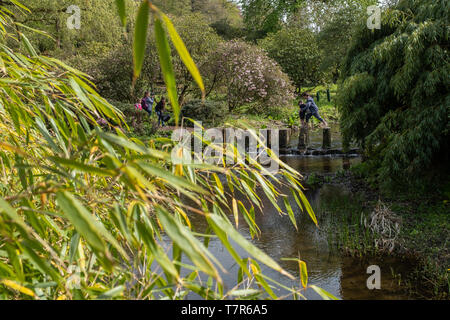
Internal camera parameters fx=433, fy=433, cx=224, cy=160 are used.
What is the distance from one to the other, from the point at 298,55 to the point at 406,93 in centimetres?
1627

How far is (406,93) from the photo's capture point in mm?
6828

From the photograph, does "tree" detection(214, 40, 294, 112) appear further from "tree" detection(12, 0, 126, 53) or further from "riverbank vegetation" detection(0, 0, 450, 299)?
"tree" detection(12, 0, 126, 53)

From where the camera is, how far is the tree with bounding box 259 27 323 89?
74.3ft

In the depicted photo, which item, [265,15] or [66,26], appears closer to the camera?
[66,26]

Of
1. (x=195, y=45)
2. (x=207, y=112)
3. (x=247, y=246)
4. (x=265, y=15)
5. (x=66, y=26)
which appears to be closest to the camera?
(x=247, y=246)

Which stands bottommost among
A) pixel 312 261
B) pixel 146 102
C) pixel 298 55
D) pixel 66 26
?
pixel 312 261

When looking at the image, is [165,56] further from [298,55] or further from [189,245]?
[298,55]

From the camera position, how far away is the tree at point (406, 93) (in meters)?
6.07

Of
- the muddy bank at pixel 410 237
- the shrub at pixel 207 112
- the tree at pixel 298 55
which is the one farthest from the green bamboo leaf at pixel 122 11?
the tree at pixel 298 55

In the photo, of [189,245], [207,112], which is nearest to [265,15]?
[207,112]

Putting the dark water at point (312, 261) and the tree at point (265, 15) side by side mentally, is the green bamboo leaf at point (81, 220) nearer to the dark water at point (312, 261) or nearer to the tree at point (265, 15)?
the dark water at point (312, 261)

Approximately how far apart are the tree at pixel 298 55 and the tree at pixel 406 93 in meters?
15.1

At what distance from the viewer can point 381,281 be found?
4.75 m
